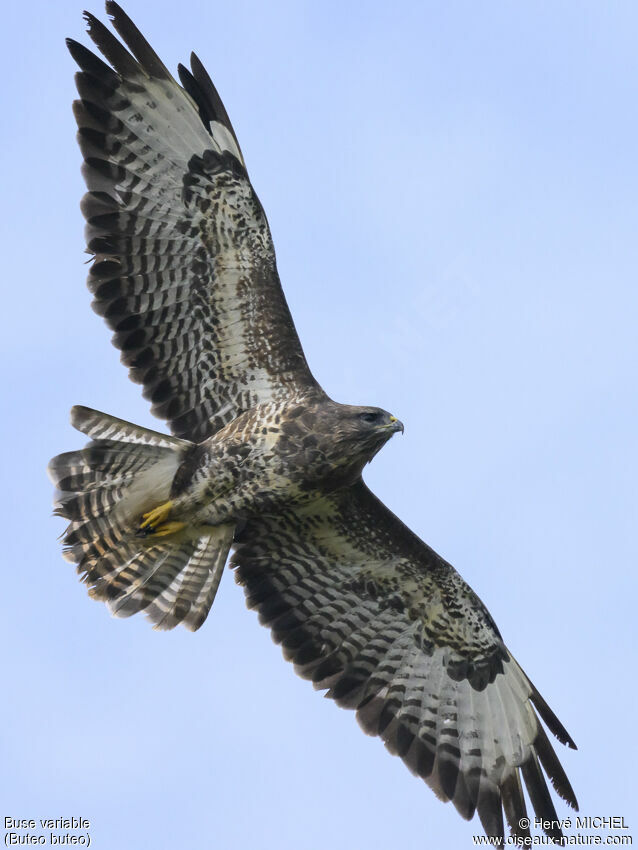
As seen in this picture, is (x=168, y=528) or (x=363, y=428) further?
(x=168, y=528)

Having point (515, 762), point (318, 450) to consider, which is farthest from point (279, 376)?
point (515, 762)

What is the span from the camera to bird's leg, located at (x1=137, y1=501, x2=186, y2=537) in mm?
10523

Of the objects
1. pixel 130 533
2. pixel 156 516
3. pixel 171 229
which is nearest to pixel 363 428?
pixel 156 516

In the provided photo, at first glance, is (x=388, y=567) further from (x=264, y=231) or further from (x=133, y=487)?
(x=264, y=231)

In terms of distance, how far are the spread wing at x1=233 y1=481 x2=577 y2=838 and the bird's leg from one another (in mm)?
711

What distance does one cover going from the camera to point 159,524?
10617 mm

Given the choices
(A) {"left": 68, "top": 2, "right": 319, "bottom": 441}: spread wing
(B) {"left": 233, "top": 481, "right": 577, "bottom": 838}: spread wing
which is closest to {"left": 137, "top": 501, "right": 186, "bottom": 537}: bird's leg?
(B) {"left": 233, "top": 481, "right": 577, "bottom": 838}: spread wing

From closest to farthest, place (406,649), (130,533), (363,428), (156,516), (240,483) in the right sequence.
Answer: (363,428), (240,483), (156,516), (130,533), (406,649)

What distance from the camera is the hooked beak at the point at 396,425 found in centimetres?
1002

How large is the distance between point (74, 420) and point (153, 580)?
1505 millimetres

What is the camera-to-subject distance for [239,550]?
36.9ft

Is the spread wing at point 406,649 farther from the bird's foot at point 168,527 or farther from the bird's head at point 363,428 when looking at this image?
the bird's head at point 363,428

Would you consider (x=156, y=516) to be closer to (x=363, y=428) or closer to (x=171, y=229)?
(x=363, y=428)

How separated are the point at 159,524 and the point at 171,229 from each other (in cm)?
232
